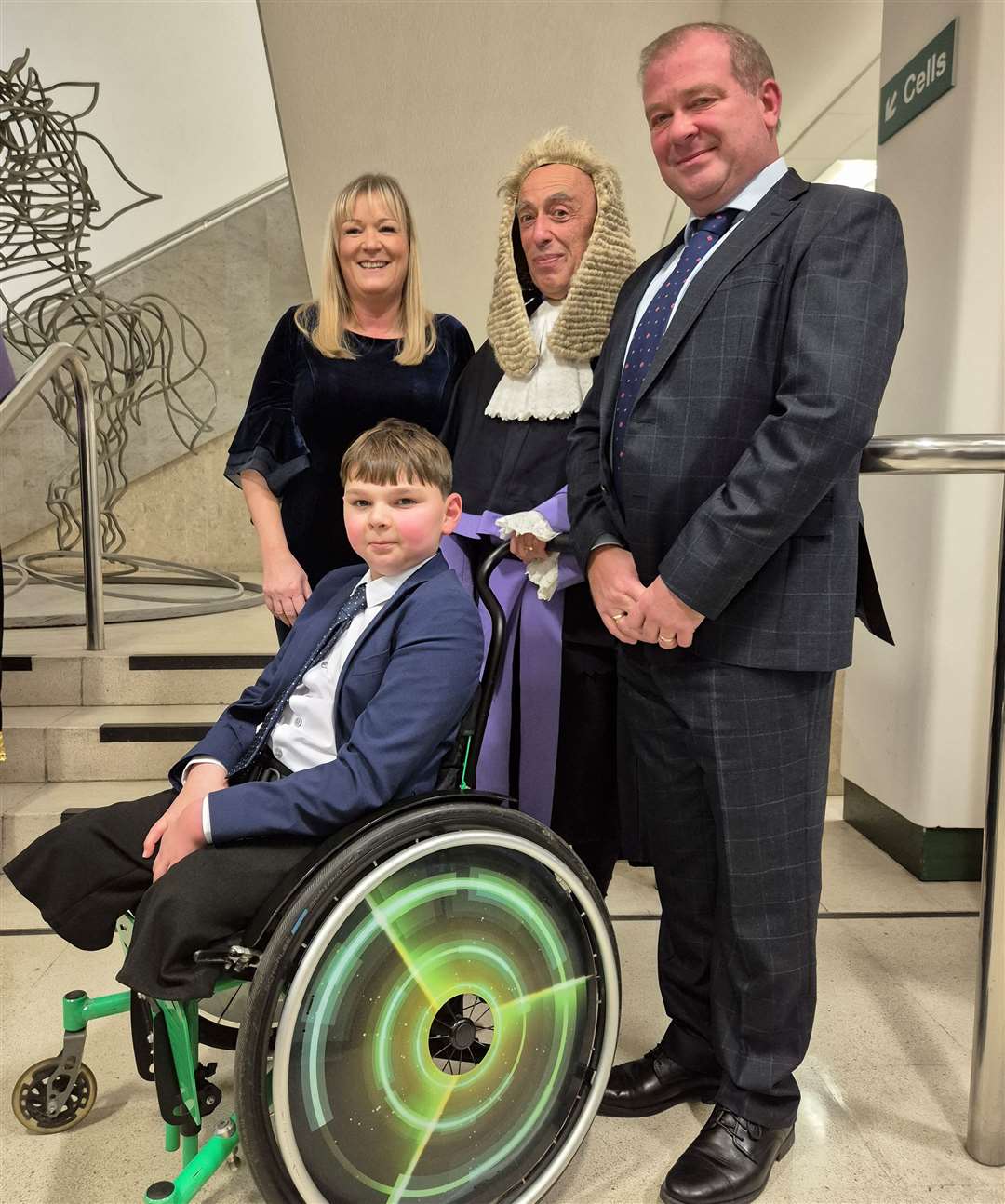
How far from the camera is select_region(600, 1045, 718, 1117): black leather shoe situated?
1634 millimetres

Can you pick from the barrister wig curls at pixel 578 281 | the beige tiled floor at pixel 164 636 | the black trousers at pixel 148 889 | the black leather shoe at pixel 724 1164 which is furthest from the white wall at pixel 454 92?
the black leather shoe at pixel 724 1164

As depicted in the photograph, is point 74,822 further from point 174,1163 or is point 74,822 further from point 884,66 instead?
point 884,66

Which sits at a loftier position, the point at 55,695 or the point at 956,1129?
the point at 55,695

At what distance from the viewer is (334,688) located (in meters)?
1.45

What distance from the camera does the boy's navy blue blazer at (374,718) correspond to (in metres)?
1.26

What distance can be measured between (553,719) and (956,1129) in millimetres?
883

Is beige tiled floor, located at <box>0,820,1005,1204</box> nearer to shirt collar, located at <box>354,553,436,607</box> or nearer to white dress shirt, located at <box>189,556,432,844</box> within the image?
white dress shirt, located at <box>189,556,432,844</box>

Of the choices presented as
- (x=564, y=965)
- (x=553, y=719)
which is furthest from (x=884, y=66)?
(x=564, y=965)

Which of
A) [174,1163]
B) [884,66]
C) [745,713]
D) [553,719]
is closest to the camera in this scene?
[745,713]

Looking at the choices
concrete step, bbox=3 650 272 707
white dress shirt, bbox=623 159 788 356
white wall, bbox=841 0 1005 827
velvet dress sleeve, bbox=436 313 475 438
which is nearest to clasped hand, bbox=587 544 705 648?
white dress shirt, bbox=623 159 788 356

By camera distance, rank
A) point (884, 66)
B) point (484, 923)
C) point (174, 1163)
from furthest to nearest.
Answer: point (884, 66) < point (174, 1163) < point (484, 923)

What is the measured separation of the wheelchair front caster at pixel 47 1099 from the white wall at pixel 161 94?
5.58 metres

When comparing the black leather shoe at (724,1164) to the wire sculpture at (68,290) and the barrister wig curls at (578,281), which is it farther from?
the wire sculpture at (68,290)

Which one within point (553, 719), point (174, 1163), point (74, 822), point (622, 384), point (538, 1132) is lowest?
point (174, 1163)
